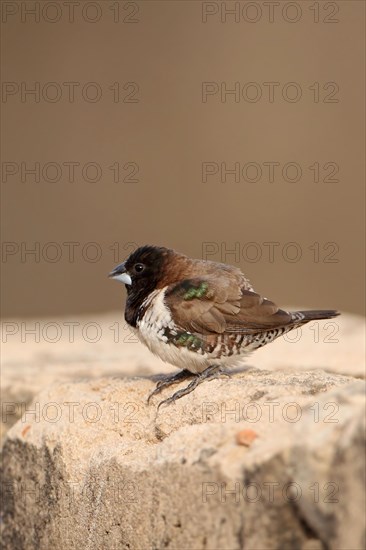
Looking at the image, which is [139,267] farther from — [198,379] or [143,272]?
[198,379]

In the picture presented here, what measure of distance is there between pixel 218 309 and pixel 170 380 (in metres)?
0.31

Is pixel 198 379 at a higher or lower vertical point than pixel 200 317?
lower

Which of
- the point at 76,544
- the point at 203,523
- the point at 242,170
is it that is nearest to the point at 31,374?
the point at 76,544

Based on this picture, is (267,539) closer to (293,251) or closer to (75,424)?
(75,424)

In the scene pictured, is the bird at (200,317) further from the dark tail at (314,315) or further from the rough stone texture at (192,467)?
the rough stone texture at (192,467)

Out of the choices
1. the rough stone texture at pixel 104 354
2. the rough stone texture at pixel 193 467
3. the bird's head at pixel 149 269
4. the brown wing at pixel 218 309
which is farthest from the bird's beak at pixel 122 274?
the rough stone texture at pixel 104 354

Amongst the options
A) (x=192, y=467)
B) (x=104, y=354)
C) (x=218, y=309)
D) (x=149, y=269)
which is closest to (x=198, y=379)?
(x=218, y=309)

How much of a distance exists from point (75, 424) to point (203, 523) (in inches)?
40.1

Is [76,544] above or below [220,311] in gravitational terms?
below

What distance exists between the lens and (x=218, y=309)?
3725 millimetres

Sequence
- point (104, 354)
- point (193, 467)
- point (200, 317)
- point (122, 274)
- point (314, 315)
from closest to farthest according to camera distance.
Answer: point (193, 467)
point (200, 317)
point (314, 315)
point (122, 274)
point (104, 354)

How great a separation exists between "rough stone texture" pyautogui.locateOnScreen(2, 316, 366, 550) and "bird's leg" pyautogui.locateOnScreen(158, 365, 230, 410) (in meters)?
0.06

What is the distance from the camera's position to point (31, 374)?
4914 millimetres

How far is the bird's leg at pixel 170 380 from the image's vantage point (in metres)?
3.61
